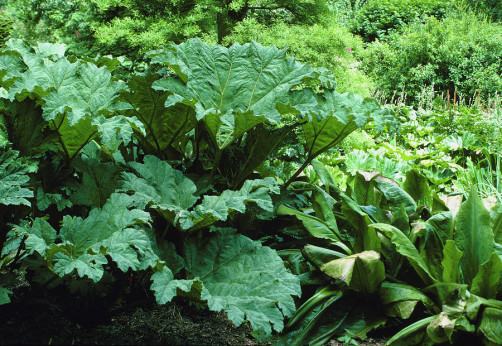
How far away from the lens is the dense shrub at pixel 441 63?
23.6ft

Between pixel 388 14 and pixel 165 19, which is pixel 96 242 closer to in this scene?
pixel 165 19

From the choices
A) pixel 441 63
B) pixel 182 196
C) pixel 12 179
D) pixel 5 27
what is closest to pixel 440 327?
pixel 182 196

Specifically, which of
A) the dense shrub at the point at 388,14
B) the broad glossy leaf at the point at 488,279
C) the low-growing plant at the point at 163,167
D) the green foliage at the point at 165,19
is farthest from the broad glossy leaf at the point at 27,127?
the dense shrub at the point at 388,14

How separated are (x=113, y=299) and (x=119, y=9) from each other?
20.9ft

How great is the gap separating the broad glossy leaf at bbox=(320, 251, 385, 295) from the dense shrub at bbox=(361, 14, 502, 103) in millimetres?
5820

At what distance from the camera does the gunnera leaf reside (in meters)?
1.43

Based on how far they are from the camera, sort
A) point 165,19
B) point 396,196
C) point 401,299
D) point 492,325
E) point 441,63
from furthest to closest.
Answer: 1. point 441,63
2. point 165,19
3. point 396,196
4. point 401,299
5. point 492,325

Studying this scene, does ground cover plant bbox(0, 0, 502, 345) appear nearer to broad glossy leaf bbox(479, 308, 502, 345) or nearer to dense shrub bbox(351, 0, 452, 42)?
broad glossy leaf bbox(479, 308, 502, 345)

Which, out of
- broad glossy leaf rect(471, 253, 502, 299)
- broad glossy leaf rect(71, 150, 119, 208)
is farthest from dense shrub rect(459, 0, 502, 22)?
broad glossy leaf rect(71, 150, 119, 208)

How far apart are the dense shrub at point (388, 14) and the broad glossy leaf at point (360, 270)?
10.7m

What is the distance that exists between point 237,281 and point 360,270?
55 centimetres

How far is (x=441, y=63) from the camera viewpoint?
24.7 feet

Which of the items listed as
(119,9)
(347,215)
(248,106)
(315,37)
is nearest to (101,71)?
(248,106)

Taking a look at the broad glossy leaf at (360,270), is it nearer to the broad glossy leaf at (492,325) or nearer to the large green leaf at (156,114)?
the broad glossy leaf at (492,325)
